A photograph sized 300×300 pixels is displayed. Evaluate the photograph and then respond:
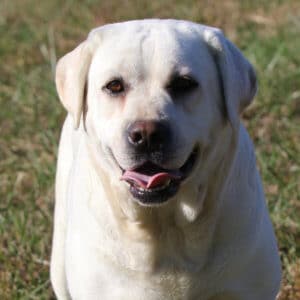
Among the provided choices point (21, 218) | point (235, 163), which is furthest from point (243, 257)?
point (21, 218)

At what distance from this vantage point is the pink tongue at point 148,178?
12.9 feet

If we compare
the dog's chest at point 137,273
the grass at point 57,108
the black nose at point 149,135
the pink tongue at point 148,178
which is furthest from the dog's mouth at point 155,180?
the grass at point 57,108

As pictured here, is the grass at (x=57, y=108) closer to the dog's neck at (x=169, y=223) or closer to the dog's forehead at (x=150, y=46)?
the dog's neck at (x=169, y=223)

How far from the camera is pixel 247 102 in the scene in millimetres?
4152

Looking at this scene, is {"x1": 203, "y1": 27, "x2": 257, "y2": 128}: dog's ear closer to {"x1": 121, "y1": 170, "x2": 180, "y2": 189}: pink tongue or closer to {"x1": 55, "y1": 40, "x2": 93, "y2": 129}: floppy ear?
{"x1": 121, "y1": 170, "x2": 180, "y2": 189}: pink tongue

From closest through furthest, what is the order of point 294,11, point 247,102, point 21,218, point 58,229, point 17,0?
point 247,102, point 58,229, point 21,218, point 294,11, point 17,0

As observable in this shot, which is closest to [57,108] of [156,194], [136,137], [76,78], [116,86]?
[76,78]

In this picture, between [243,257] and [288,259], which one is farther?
[288,259]

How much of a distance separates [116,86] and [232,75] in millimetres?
468

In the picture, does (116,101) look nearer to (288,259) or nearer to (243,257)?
(243,257)

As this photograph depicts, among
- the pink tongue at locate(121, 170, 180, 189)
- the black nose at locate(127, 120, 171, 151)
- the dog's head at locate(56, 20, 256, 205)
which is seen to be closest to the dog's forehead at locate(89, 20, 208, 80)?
the dog's head at locate(56, 20, 256, 205)

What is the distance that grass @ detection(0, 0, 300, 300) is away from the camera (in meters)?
5.68

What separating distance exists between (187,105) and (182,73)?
0.42 ft

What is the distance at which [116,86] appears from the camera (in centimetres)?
402
